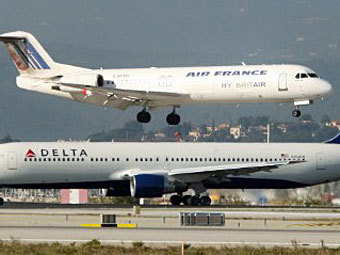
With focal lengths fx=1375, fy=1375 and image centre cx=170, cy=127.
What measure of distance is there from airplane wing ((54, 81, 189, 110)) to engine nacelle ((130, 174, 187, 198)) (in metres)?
11.2

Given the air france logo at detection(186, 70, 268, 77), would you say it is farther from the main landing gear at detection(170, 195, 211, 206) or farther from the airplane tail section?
the main landing gear at detection(170, 195, 211, 206)

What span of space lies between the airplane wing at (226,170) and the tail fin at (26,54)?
43.9ft

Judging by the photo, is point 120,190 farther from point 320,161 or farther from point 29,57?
point 320,161

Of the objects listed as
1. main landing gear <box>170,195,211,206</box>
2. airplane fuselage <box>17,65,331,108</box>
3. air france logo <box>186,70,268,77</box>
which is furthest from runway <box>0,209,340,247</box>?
main landing gear <box>170,195,211,206</box>

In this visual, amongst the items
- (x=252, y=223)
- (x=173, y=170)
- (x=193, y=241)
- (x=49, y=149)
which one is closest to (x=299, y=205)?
(x=173, y=170)

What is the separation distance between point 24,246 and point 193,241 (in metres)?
8.59

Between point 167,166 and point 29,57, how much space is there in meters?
14.2

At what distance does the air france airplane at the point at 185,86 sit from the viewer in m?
94.4

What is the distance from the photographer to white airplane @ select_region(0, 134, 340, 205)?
10761 centimetres

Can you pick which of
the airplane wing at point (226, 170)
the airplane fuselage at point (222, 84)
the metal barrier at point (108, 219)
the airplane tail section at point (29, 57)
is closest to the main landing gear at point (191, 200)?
the airplane wing at point (226, 170)

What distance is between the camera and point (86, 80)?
97.1 meters

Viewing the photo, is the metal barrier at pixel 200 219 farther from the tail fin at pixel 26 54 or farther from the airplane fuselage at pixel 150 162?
the tail fin at pixel 26 54

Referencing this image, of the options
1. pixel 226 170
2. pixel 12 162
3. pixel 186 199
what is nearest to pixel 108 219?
pixel 12 162

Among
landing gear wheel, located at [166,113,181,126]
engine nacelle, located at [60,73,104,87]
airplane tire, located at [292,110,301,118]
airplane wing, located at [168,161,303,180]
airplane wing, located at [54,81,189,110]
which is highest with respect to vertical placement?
engine nacelle, located at [60,73,104,87]
